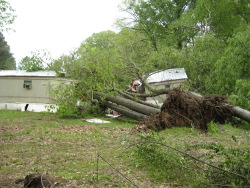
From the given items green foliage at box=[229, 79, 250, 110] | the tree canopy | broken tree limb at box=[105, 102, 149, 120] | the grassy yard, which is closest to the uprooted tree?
the grassy yard

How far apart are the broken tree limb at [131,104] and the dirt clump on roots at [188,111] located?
1382 millimetres

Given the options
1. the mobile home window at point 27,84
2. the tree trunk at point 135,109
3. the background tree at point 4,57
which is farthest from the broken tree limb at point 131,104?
the background tree at point 4,57

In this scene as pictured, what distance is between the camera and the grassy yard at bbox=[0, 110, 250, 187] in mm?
3689

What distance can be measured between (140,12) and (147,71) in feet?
55.0

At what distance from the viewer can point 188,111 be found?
10367 mm

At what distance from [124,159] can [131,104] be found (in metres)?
7.69

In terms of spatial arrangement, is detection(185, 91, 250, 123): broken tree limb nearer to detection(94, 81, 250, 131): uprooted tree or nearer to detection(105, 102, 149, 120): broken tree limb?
detection(94, 81, 250, 131): uprooted tree

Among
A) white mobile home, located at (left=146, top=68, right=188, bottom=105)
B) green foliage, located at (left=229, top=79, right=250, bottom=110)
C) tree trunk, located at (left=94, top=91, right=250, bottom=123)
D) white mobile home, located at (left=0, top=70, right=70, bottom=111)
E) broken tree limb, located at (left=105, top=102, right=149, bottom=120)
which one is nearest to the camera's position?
tree trunk, located at (left=94, top=91, right=250, bottom=123)

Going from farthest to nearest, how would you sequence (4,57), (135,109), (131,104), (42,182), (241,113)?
(4,57), (131,104), (135,109), (241,113), (42,182)

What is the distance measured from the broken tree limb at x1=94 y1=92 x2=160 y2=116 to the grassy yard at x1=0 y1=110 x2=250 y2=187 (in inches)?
95.5

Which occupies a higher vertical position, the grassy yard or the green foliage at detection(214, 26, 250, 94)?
the green foliage at detection(214, 26, 250, 94)

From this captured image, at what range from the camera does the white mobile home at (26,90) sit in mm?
20172

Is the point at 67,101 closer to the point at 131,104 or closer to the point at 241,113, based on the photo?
the point at 131,104

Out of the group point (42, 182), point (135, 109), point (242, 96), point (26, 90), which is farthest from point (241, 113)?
point (26, 90)
